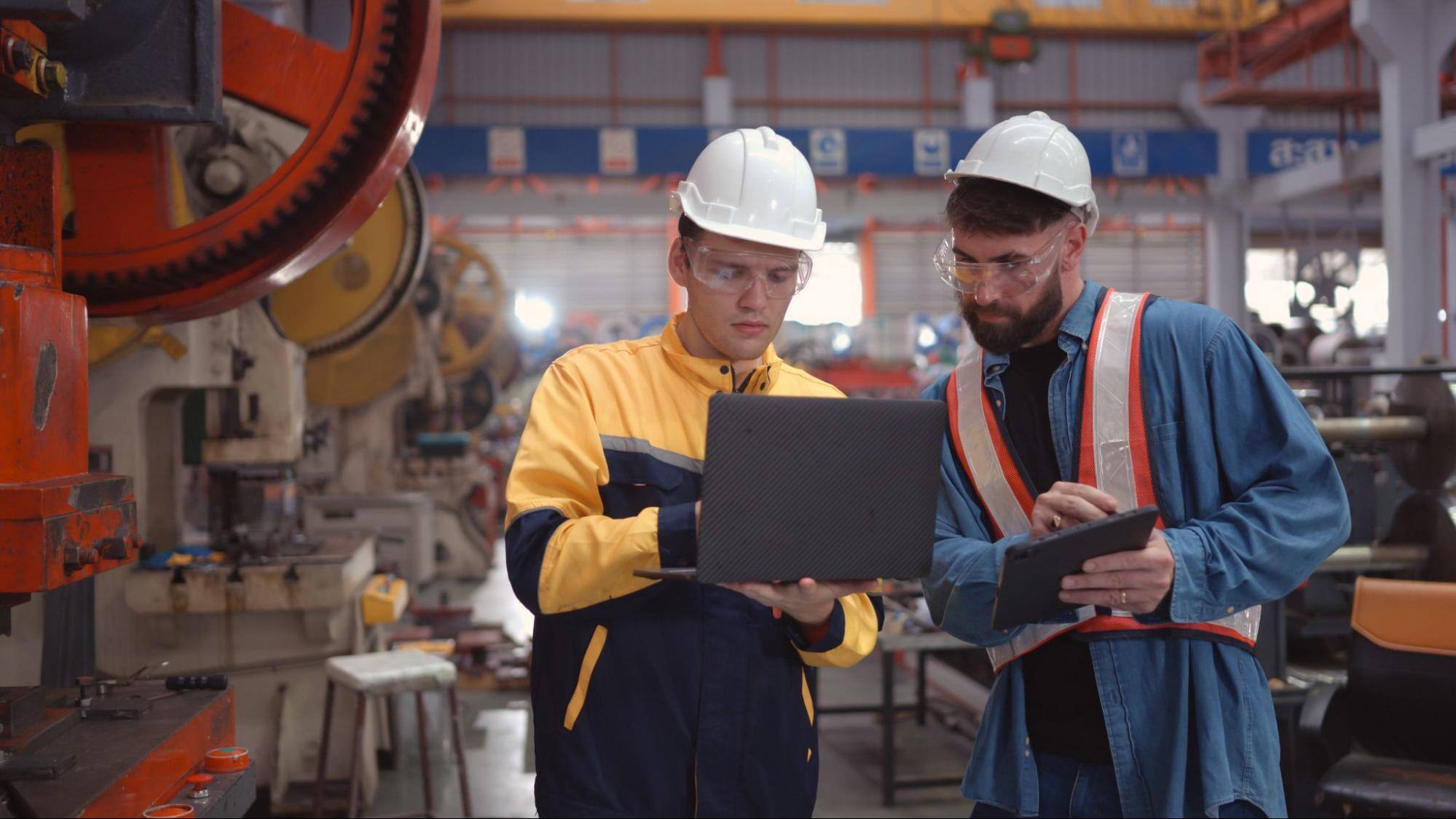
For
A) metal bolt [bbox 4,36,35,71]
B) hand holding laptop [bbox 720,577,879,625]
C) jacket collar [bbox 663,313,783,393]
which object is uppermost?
metal bolt [bbox 4,36,35,71]

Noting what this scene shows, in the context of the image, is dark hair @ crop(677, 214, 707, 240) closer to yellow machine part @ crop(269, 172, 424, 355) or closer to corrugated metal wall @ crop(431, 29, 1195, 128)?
yellow machine part @ crop(269, 172, 424, 355)

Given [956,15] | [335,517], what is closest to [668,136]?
[335,517]

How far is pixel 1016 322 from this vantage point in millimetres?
1783

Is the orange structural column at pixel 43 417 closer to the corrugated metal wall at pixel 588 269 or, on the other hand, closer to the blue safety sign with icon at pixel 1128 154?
the blue safety sign with icon at pixel 1128 154

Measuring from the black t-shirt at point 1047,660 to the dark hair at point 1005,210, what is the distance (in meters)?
0.21

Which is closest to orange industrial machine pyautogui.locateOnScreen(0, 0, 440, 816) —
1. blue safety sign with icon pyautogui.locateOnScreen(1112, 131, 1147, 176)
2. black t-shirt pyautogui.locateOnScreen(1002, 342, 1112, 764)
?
black t-shirt pyautogui.locateOnScreen(1002, 342, 1112, 764)

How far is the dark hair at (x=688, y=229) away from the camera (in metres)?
1.67

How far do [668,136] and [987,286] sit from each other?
8.87 meters

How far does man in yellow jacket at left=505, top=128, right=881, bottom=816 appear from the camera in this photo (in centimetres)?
157

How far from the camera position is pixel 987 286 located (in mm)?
1777

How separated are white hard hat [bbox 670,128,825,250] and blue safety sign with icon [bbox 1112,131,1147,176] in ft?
32.4

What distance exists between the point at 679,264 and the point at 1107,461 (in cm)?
72

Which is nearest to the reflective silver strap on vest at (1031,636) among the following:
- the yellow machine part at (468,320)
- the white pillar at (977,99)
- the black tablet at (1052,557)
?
the black tablet at (1052,557)

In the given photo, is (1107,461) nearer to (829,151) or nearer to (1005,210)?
(1005,210)
